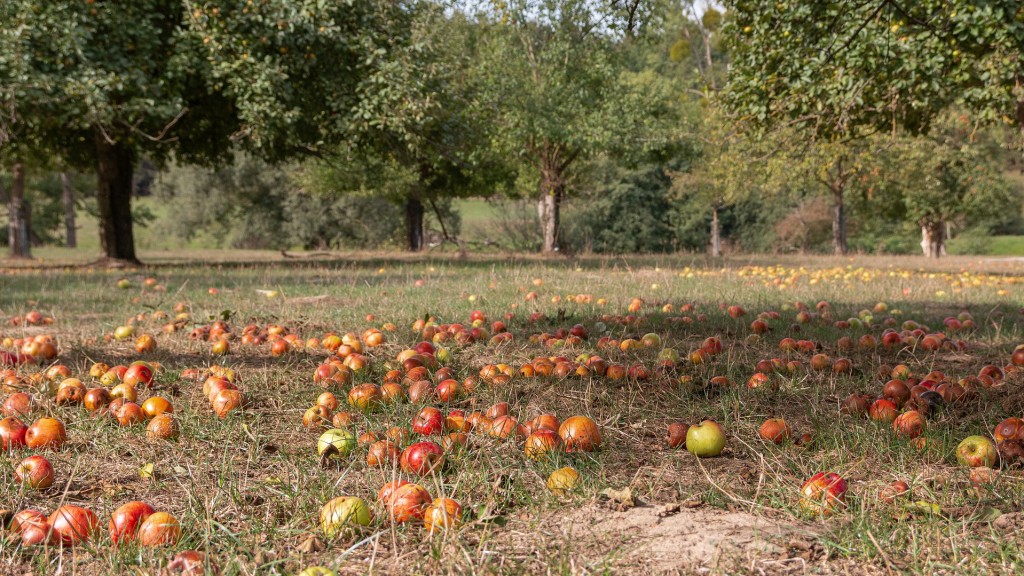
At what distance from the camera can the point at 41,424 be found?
2850mm

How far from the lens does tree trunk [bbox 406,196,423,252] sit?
29.1 m

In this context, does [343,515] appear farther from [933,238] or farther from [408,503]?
[933,238]

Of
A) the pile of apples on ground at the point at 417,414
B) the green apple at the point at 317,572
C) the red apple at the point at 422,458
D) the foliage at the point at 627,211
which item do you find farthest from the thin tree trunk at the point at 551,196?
the green apple at the point at 317,572

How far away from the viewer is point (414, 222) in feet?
95.9

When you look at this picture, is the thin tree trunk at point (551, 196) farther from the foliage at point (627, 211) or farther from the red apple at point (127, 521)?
the red apple at point (127, 521)

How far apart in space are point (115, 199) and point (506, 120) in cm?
1053

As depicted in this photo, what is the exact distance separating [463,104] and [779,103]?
7.34m

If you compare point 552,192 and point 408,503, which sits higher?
point 552,192

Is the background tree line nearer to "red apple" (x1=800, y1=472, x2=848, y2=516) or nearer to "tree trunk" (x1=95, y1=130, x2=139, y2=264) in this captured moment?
"tree trunk" (x1=95, y1=130, x2=139, y2=264)

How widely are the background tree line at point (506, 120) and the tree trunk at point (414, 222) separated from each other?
0.08m

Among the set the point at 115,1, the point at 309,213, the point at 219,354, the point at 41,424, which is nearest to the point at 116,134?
the point at 115,1

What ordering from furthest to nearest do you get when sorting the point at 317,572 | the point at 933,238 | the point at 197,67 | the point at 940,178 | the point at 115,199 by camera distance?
1. the point at 933,238
2. the point at 940,178
3. the point at 115,199
4. the point at 197,67
5. the point at 317,572

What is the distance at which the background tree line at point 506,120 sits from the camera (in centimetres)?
926

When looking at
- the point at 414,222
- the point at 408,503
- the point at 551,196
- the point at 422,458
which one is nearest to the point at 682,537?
the point at 408,503
